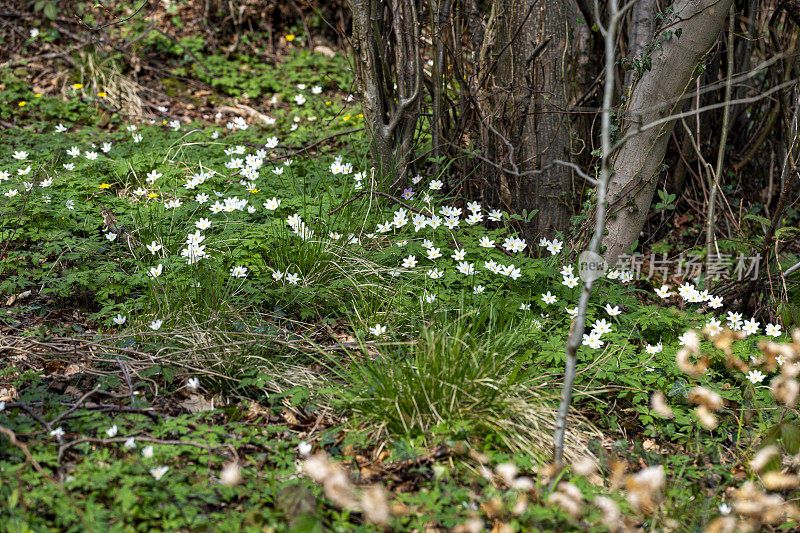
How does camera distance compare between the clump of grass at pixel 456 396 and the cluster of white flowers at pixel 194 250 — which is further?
the cluster of white flowers at pixel 194 250

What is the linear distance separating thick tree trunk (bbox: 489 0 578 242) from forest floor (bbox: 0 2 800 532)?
232mm

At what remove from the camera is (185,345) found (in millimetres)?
2688

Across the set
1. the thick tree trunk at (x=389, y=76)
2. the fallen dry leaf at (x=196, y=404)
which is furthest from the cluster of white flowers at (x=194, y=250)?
the thick tree trunk at (x=389, y=76)

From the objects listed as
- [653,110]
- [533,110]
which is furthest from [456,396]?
[533,110]

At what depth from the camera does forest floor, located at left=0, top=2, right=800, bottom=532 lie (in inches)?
76.4

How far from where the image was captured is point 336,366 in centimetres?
278

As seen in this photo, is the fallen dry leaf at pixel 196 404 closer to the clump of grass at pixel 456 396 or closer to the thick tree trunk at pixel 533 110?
the clump of grass at pixel 456 396

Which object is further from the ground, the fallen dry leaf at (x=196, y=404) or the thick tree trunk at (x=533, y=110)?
the thick tree trunk at (x=533, y=110)

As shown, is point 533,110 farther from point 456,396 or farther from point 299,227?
point 456,396

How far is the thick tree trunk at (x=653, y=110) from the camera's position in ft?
10.00

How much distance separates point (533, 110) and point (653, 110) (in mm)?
711

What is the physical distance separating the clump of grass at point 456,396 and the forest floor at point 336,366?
0.03 feet

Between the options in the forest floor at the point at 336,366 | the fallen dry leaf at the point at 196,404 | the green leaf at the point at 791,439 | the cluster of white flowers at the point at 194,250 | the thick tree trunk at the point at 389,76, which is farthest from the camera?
the thick tree trunk at the point at 389,76

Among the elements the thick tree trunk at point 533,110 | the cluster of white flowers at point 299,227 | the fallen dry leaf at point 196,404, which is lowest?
the fallen dry leaf at point 196,404
